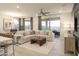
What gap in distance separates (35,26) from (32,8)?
476 millimetres

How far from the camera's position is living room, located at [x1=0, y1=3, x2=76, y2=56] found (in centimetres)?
226

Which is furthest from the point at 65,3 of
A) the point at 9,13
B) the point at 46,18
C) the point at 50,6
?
the point at 9,13

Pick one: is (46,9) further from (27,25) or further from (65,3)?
(27,25)

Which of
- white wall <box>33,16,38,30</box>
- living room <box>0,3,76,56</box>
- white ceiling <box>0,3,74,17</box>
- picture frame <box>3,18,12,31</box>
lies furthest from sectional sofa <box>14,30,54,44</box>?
white ceiling <box>0,3,74,17</box>

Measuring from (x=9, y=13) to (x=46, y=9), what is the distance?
0.95 meters

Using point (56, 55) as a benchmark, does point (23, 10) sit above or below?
above

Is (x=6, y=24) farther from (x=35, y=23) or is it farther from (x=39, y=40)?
(x=39, y=40)

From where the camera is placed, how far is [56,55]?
7.18 feet

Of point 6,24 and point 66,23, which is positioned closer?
point 66,23

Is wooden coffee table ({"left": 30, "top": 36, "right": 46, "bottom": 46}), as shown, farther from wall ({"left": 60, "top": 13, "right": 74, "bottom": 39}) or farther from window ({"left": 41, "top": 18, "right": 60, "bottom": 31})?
wall ({"left": 60, "top": 13, "right": 74, "bottom": 39})

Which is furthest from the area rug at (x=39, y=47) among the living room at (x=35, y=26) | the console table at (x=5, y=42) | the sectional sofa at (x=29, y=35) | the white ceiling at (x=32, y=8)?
the white ceiling at (x=32, y=8)

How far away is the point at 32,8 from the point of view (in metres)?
2.27

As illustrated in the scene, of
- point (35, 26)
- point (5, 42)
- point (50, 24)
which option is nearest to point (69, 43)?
point (50, 24)

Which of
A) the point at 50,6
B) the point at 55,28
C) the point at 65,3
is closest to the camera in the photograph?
the point at 65,3
